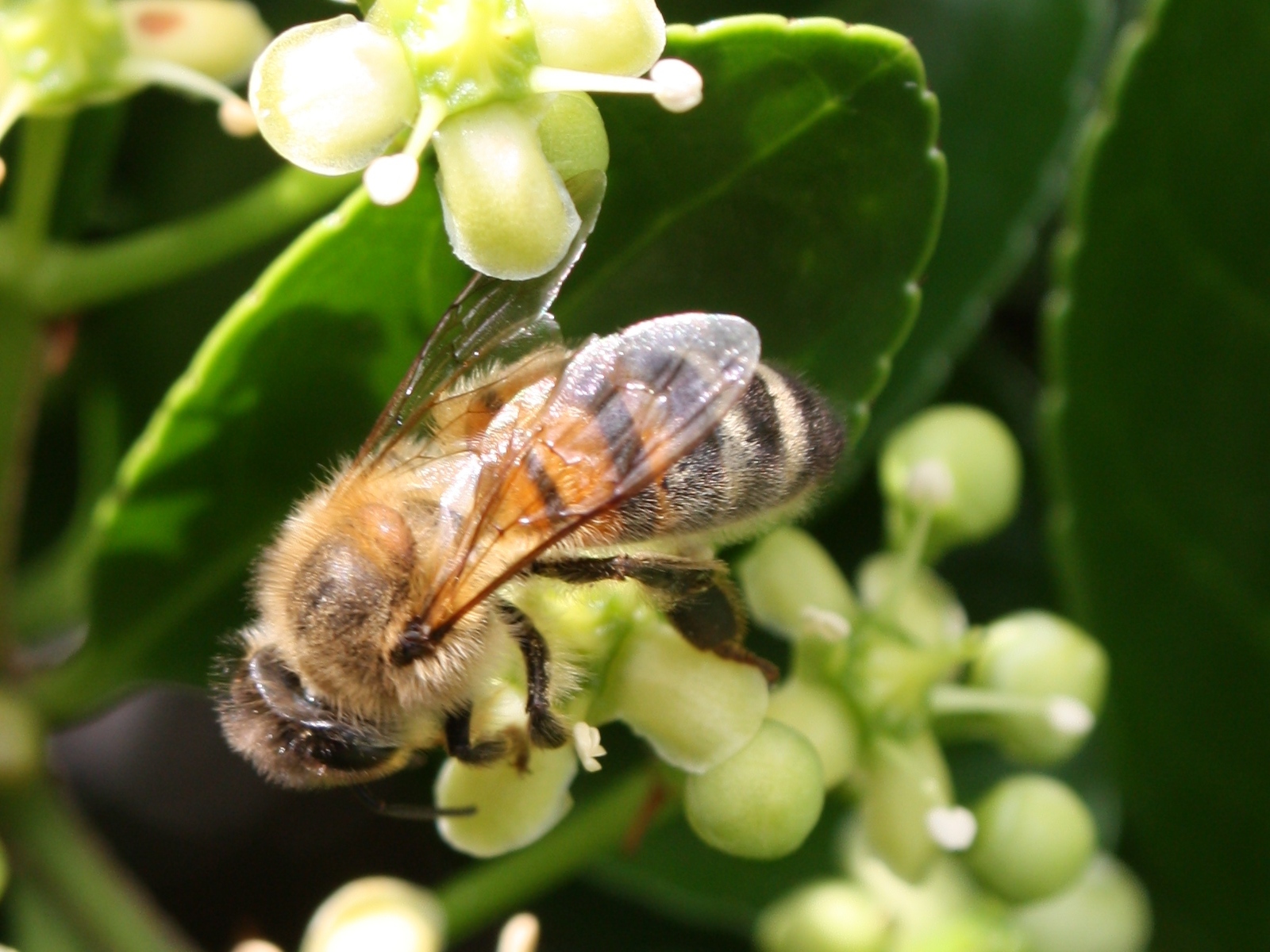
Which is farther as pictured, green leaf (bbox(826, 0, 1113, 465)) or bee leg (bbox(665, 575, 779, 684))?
green leaf (bbox(826, 0, 1113, 465))

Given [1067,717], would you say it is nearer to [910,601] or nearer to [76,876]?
[910,601]

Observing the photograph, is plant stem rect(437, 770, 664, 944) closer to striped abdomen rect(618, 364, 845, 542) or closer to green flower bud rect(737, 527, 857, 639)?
green flower bud rect(737, 527, 857, 639)

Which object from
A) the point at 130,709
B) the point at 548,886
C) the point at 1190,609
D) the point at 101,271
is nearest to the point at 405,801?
the point at 548,886

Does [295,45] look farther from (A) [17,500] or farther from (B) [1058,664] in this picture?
(B) [1058,664]

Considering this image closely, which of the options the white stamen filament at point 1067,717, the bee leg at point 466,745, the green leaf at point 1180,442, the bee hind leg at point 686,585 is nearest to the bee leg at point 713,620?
the bee hind leg at point 686,585

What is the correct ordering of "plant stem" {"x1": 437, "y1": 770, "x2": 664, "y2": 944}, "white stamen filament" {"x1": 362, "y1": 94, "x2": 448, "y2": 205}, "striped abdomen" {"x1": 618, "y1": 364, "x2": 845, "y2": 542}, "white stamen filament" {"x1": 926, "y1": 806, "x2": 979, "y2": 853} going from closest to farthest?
"white stamen filament" {"x1": 362, "y1": 94, "x2": 448, "y2": 205} → "striped abdomen" {"x1": 618, "y1": 364, "x2": 845, "y2": 542} → "white stamen filament" {"x1": 926, "y1": 806, "x2": 979, "y2": 853} → "plant stem" {"x1": 437, "y1": 770, "x2": 664, "y2": 944}

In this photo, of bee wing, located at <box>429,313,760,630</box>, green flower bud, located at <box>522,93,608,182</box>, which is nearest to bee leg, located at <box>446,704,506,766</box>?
bee wing, located at <box>429,313,760,630</box>

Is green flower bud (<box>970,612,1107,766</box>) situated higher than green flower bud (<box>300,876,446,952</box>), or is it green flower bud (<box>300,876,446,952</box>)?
green flower bud (<box>300,876,446,952</box>)

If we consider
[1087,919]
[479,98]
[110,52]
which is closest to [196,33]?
[110,52]
